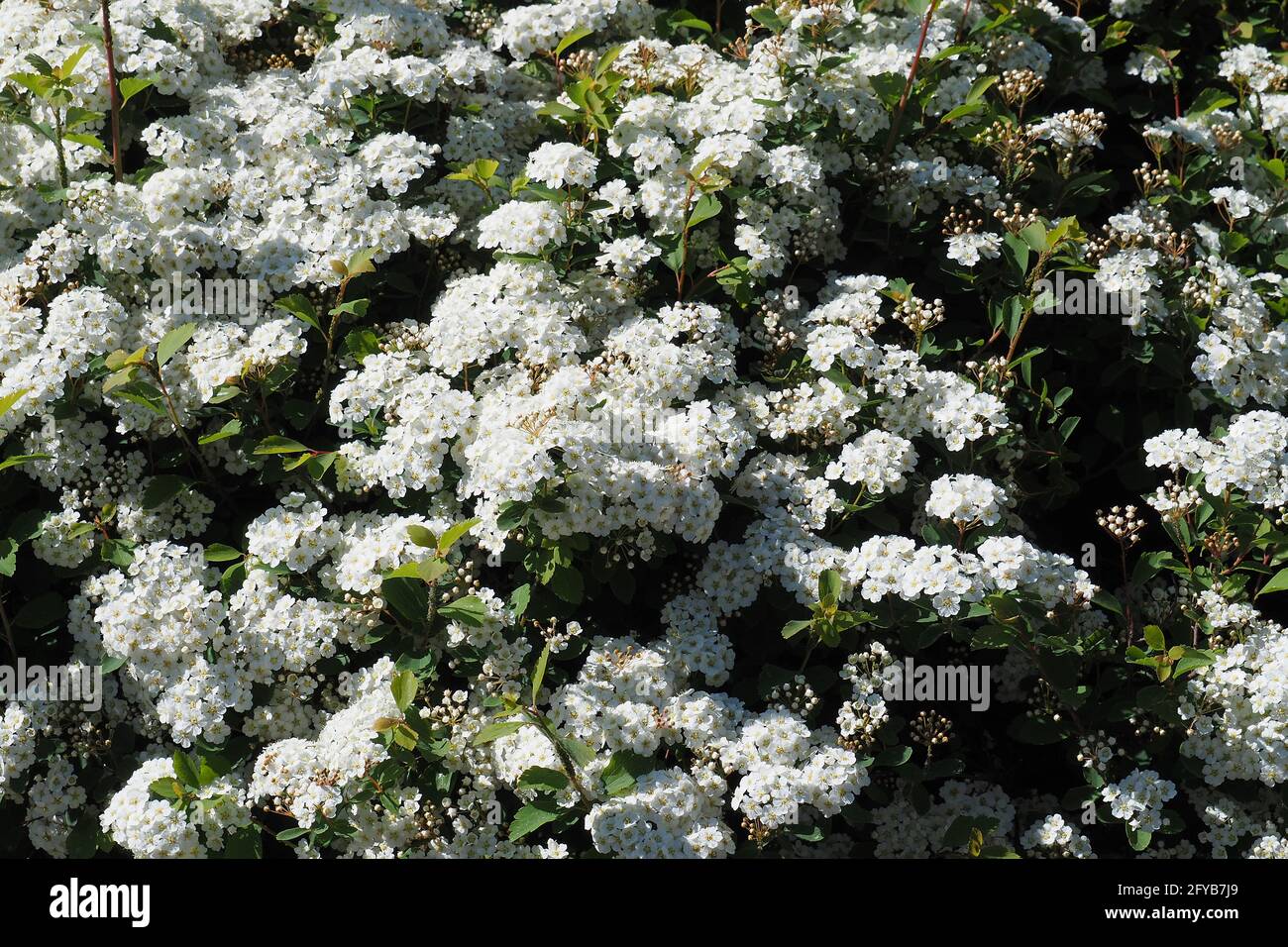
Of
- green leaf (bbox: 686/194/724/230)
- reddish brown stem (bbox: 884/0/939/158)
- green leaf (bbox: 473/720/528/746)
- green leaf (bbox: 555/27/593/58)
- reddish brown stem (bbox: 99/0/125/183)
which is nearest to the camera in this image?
green leaf (bbox: 473/720/528/746)

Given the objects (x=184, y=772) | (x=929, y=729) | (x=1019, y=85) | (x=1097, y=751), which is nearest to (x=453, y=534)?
(x=184, y=772)

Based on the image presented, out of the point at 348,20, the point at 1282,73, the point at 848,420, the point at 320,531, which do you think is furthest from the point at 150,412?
the point at 1282,73

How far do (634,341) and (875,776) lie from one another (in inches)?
74.6

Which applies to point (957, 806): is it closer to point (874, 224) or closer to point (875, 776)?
point (875, 776)

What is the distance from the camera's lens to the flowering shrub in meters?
4.24

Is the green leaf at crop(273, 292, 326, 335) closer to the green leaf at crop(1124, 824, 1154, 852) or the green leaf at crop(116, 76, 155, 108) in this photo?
the green leaf at crop(116, 76, 155, 108)

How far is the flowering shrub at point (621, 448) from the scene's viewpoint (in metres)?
4.24

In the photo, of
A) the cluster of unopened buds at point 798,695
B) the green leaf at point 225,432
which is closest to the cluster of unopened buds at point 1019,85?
the cluster of unopened buds at point 798,695

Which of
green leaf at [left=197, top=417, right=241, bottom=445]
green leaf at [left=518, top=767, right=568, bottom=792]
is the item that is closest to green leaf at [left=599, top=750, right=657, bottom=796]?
green leaf at [left=518, top=767, right=568, bottom=792]

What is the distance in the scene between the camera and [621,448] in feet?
14.9

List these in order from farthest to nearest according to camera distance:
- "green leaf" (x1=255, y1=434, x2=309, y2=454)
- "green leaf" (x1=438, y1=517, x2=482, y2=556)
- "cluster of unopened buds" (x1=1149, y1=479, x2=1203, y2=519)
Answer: "cluster of unopened buds" (x1=1149, y1=479, x2=1203, y2=519)
"green leaf" (x1=255, y1=434, x2=309, y2=454)
"green leaf" (x1=438, y1=517, x2=482, y2=556)

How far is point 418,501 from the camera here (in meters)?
4.70

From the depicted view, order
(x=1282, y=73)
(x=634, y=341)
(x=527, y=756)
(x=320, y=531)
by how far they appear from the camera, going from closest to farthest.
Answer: (x=527, y=756), (x=320, y=531), (x=634, y=341), (x=1282, y=73)
